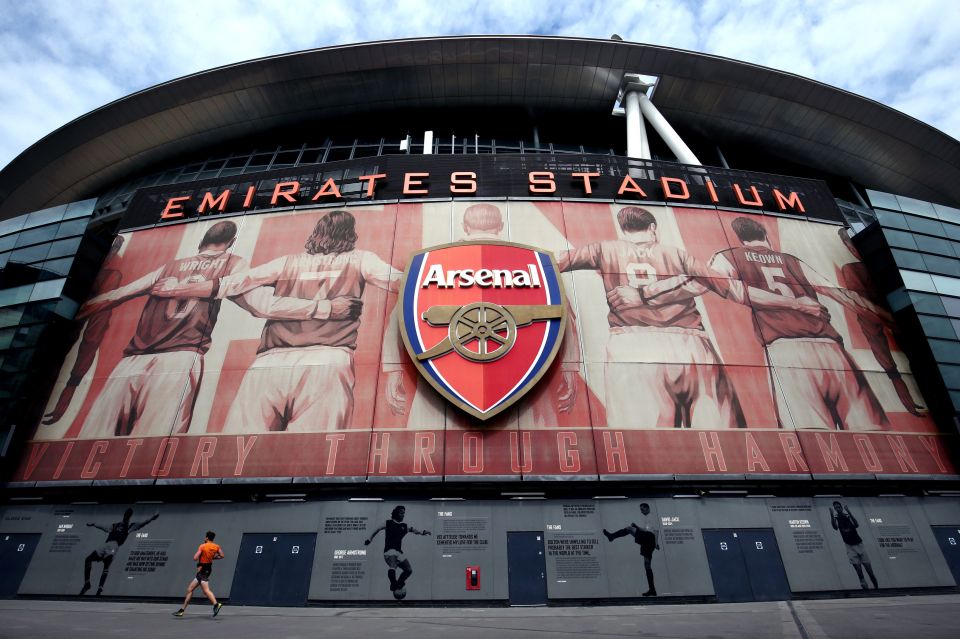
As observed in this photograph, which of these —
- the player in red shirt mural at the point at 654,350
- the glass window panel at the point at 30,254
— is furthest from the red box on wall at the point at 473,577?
the glass window panel at the point at 30,254

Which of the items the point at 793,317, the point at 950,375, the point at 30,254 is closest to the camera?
the point at 950,375

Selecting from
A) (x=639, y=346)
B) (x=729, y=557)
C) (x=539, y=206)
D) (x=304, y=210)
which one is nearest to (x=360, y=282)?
(x=304, y=210)

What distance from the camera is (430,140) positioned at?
1076 inches

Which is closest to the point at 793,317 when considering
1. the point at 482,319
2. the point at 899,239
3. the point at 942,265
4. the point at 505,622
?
the point at 899,239

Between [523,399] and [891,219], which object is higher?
[891,219]

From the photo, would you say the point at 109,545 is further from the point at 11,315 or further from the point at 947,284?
the point at 947,284

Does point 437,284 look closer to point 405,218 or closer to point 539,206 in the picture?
point 405,218

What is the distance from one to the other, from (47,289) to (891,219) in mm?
38161

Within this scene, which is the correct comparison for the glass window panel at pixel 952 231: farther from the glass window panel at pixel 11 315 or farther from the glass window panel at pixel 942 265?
the glass window panel at pixel 11 315

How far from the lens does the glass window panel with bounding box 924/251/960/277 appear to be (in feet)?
68.3

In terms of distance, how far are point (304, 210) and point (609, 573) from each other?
63.3 ft

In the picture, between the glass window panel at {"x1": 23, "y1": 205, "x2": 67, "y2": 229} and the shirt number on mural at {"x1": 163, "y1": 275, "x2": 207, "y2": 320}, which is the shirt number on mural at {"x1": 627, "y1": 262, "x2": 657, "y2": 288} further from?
the glass window panel at {"x1": 23, "y1": 205, "x2": 67, "y2": 229}

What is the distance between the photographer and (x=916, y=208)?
22406 millimetres

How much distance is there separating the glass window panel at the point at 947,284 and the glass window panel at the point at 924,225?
8.38 feet
